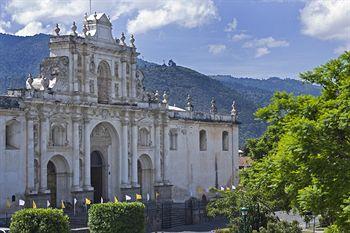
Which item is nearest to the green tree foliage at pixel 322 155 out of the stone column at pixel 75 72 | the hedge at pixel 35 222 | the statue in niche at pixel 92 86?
the hedge at pixel 35 222

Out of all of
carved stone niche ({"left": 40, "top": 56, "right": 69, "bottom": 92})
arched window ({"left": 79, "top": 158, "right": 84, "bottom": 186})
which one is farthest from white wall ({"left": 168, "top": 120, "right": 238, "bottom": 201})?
carved stone niche ({"left": 40, "top": 56, "right": 69, "bottom": 92})

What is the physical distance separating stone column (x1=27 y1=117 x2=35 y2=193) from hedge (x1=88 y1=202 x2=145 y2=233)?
7.51 meters

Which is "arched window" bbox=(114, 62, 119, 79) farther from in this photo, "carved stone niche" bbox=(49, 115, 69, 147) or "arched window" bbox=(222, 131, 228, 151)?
"arched window" bbox=(222, 131, 228, 151)

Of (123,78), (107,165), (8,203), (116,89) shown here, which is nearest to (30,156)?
(8,203)

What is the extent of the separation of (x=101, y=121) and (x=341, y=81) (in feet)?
114

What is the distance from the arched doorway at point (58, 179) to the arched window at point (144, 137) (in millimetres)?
9948

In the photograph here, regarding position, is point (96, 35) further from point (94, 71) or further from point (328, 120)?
point (328, 120)

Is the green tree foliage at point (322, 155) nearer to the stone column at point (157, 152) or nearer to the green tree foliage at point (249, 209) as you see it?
the green tree foliage at point (249, 209)

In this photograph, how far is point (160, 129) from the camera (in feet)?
218

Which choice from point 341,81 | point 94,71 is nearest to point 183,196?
point 94,71

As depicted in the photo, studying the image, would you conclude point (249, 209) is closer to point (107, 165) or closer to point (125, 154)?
point (125, 154)

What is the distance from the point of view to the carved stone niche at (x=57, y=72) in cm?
5609

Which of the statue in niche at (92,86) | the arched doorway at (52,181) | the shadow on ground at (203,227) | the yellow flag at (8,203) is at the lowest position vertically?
the shadow on ground at (203,227)

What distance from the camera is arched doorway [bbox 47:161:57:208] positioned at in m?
56.0
